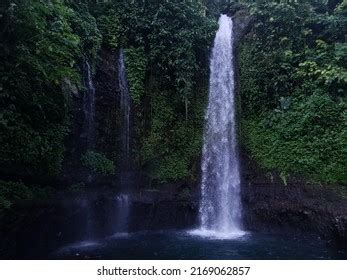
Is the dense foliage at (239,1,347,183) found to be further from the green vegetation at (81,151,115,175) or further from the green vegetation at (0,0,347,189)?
the green vegetation at (81,151,115,175)

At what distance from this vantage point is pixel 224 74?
12.7 m

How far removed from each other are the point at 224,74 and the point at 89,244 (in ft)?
24.5

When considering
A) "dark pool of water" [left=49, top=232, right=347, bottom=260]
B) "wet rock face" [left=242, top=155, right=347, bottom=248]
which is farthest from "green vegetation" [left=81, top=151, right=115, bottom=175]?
"wet rock face" [left=242, top=155, right=347, bottom=248]

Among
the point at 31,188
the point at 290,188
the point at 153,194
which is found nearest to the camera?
the point at 31,188

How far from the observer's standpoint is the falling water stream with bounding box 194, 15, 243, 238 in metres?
10.8

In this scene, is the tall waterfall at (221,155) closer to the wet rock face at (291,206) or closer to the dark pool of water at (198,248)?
the wet rock face at (291,206)

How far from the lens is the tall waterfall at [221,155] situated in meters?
10.8

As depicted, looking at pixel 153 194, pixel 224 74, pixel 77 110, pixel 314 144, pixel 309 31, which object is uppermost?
pixel 309 31

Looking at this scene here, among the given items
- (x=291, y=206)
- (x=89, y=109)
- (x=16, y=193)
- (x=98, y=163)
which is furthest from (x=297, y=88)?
(x=16, y=193)

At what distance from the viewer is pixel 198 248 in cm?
828

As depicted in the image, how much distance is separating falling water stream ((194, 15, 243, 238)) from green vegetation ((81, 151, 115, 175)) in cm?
308

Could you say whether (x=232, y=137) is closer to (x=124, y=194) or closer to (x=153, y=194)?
(x=153, y=194)

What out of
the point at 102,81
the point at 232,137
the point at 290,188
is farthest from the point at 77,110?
the point at 290,188

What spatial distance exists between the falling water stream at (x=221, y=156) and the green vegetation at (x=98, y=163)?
10.1 ft
